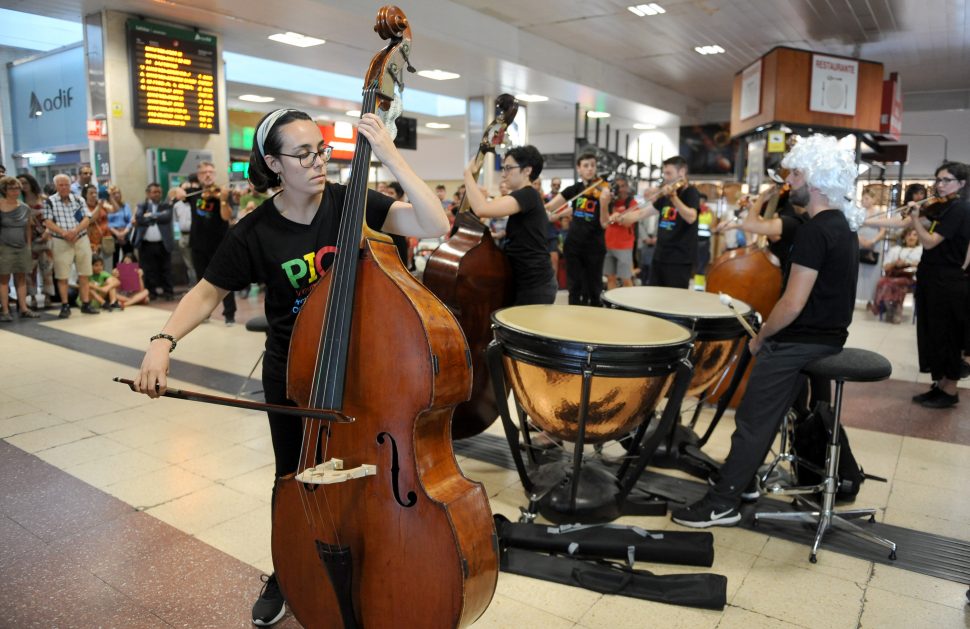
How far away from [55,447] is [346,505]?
278cm

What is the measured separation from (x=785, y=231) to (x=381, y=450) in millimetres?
3030

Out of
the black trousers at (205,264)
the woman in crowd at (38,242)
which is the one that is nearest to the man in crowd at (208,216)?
the black trousers at (205,264)

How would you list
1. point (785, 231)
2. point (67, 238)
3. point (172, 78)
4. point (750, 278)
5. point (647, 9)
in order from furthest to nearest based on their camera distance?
1. point (647, 9)
2. point (172, 78)
3. point (67, 238)
4. point (750, 278)
5. point (785, 231)

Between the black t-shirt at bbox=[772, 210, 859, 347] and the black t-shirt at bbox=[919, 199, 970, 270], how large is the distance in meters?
2.39

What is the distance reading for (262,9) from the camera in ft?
23.6

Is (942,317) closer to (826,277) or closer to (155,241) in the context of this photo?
(826,277)

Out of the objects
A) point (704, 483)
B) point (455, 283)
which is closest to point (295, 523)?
point (455, 283)

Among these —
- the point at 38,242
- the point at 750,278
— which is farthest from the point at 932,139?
the point at 38,242

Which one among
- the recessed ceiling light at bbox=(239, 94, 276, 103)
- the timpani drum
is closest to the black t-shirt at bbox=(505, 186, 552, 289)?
the timpani drum

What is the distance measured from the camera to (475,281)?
3.33m

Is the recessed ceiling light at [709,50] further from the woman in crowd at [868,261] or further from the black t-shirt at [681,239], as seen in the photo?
the black t-shirt at [681,239]

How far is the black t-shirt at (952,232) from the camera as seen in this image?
4562mm

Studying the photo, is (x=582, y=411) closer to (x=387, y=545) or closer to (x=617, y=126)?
(x=387, y=545)

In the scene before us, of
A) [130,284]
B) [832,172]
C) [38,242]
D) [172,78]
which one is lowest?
[130,284]
